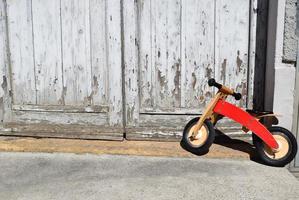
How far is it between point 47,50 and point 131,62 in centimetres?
91

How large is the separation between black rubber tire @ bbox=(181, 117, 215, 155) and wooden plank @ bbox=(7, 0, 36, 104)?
1.73 metres

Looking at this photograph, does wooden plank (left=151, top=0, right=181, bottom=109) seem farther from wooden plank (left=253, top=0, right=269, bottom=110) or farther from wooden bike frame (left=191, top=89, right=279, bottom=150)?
wooden plank (left=253, top=0, right=269, bottom=110)

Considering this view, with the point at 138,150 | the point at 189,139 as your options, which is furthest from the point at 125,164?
the point at 189,139

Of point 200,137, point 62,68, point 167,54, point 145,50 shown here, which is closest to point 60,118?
point 62,68

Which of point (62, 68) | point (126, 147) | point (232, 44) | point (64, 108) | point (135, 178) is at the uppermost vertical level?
point (232, 44)

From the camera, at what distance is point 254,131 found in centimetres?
445

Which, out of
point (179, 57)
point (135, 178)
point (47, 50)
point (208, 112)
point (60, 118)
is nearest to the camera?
point (135, 178)

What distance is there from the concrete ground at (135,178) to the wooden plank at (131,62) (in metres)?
0.58

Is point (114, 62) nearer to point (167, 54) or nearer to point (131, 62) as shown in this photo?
point (131, 62)

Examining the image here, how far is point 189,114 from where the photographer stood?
5102mm

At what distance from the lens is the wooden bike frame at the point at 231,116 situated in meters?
4.41

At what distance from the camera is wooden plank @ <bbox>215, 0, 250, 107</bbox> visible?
192 inches

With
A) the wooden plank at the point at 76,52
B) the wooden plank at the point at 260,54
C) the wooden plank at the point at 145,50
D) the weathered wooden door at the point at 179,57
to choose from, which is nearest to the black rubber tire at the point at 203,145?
the weathered wooden door at the point at 179,57

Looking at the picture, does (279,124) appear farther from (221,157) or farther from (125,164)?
(125,164)
